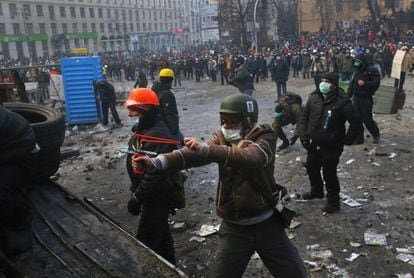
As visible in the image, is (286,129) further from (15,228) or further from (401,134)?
(15,228)

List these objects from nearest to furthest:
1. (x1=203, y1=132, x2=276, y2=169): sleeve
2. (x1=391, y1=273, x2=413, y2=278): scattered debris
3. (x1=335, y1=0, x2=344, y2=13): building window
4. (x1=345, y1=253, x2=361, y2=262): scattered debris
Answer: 1. (x1=203, y1=132, x2=276, y2=169): sleeve
2. (x1=391, y1=273, x2=413, y2=278): scattered debris
3. (x1=345, y1=253, x2=361, y2=262): scattered debris
4. (x1=335, y1=0, x2=344, y2=13): building window

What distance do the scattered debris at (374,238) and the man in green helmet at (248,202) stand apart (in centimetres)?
200

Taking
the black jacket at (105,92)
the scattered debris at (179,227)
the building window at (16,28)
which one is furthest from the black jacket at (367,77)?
the building window at (16,28)

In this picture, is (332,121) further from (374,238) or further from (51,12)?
(51,12)

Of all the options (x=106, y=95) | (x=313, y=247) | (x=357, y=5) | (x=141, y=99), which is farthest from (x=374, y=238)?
(x=357, y=5)

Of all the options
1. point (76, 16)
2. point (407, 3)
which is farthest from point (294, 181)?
point (76, 16)

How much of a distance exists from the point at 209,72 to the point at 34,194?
71.1 feet

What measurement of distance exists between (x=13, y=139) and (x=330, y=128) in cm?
365

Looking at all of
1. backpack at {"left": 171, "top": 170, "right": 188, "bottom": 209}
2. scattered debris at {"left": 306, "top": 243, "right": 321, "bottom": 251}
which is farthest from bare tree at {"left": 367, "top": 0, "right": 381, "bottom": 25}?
backpack at {"left": 171, "top": 170, "right": 188, "bottom": 209}

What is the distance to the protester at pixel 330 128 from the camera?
17.6 ft

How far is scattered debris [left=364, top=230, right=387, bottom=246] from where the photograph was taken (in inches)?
186

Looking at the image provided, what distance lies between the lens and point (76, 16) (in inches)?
2741

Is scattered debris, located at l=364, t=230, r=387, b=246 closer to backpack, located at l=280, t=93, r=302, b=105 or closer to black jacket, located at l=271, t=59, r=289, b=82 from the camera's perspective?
backpack, located at l=280, t=93, r=302, b=105

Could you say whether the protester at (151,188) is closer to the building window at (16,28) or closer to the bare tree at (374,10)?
the bare tree at (374,10)
